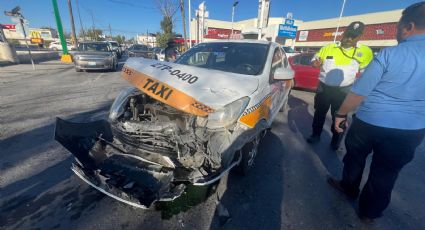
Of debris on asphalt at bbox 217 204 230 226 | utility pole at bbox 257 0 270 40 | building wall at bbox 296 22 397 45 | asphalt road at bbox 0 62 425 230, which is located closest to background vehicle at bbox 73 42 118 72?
asphalt road at bbox 0 62 425 230

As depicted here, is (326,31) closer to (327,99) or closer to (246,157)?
(327,99)

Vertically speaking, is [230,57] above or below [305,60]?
above

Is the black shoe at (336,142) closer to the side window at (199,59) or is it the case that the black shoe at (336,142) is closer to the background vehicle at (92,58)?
the side window at (199,59)

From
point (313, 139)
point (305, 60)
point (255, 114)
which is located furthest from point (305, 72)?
point (255, 114)

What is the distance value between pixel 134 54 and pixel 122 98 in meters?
16.9

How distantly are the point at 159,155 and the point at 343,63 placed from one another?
3130mm

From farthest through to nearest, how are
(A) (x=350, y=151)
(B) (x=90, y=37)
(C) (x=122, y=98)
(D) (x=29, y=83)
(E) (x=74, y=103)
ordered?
(B) (x=90, y=37) < (D) (x=29, y=83) < (E) (x=74, y=103) < (C) (x=122, y=98) < (A) (x=350, y=151)

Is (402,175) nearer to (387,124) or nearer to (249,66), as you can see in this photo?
(387,124)

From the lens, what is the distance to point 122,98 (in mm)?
2584

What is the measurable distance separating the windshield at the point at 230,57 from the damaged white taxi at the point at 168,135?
50 cm

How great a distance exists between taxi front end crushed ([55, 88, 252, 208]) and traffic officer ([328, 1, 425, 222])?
110 cm

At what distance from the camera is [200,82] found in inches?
85.4

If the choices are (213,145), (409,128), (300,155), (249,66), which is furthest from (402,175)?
(213,145)

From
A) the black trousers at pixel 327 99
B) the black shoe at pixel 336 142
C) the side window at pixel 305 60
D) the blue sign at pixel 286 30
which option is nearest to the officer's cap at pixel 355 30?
the black trousers at pixel 327 99
